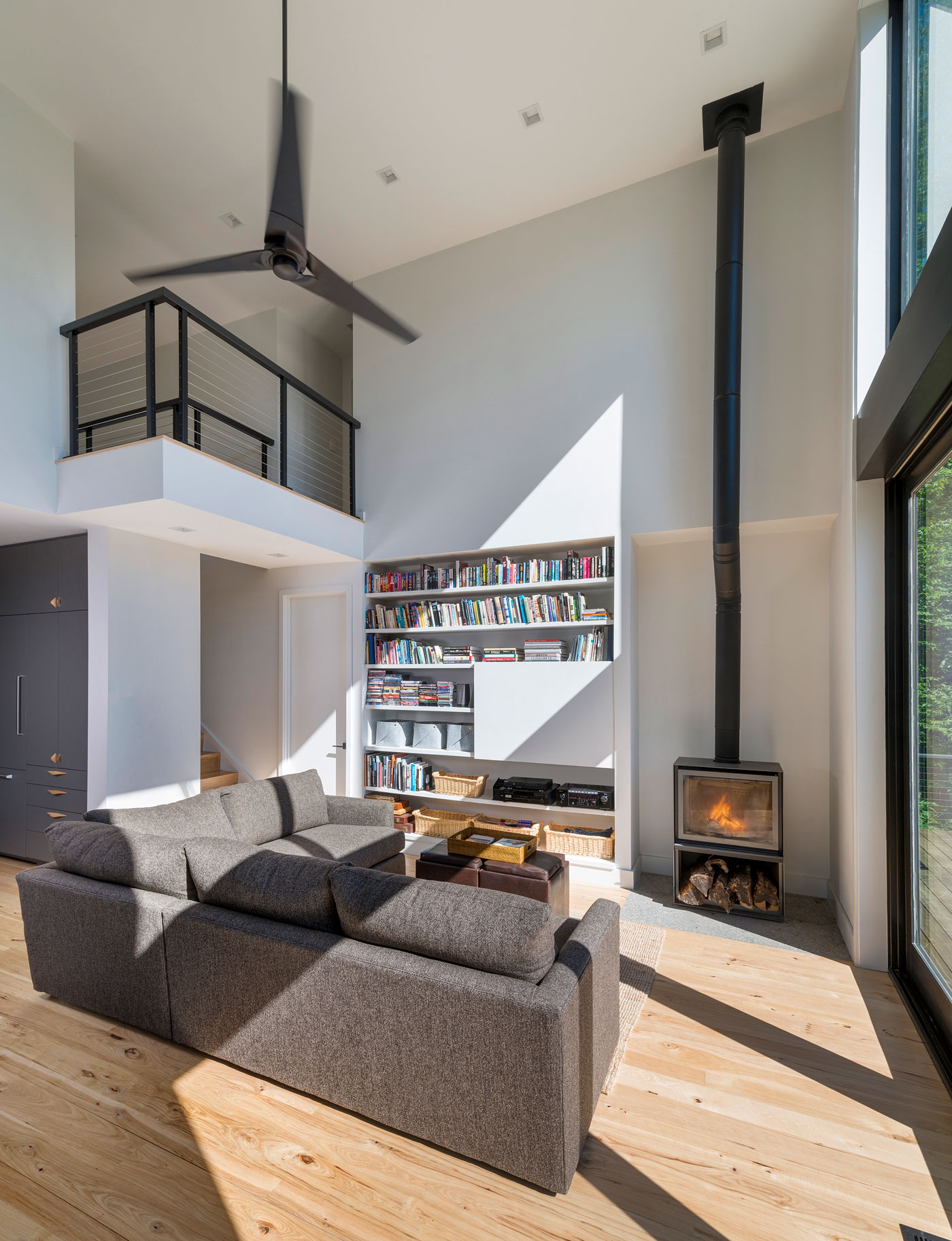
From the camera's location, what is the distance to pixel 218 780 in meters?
5.69

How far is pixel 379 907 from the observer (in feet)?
6.44

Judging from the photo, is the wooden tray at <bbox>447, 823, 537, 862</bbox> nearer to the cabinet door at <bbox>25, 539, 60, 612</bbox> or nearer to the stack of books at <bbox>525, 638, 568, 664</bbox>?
the stack of books at <bbox>525, 638, 568, 664</bbox>

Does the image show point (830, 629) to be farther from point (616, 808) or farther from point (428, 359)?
point (428, 359)

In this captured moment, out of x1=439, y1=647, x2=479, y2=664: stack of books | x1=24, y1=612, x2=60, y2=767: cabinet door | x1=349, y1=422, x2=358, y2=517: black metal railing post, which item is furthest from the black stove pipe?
x1=24, y1=612, x2=60, y2=767: cabinet door

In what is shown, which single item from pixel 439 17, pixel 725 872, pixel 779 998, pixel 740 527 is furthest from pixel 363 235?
pixel 779 998

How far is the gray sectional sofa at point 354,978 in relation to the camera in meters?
1.70

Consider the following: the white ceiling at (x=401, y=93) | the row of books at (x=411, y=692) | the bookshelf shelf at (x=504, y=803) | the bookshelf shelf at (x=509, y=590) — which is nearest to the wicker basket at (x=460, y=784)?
the bookshelf shelf at (x=504, y=803)

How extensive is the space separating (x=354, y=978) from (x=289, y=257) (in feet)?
8.80

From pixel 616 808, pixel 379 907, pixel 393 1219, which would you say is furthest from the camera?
pixel 616 808

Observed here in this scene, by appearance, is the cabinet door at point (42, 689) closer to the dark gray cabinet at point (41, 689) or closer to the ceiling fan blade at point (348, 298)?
the dark gray cabinet at point (41, 689)

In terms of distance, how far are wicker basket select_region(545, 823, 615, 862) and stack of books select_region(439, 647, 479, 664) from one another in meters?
1.40

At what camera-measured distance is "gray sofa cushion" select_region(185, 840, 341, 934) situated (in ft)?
6.89

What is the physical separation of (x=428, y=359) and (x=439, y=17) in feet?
7.02

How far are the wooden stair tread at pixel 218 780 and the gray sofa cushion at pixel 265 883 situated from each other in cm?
337
